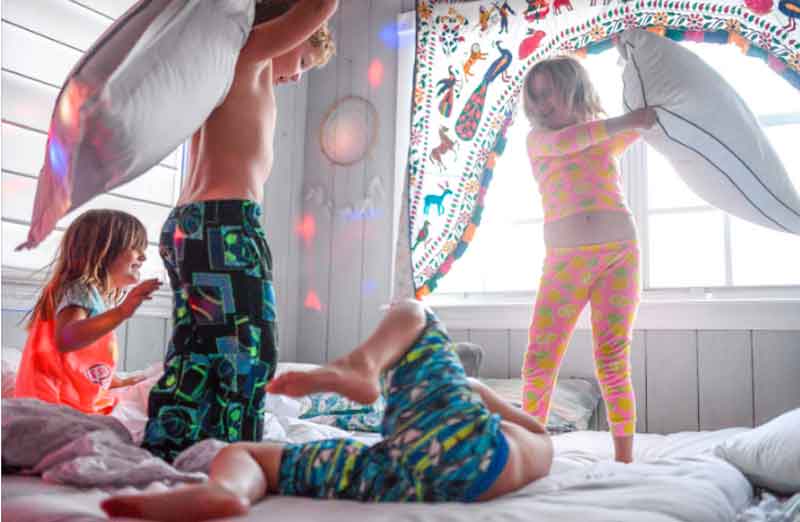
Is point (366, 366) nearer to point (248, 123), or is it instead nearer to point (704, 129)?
point (248, 123)

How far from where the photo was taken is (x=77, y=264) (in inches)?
55.7

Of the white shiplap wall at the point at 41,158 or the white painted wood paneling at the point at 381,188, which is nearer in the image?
the white shiplap wall at the point at 41,158

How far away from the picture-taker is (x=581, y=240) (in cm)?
168

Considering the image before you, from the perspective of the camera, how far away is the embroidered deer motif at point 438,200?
248 cm

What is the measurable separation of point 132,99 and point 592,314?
116 cm

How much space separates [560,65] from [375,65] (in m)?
1.42

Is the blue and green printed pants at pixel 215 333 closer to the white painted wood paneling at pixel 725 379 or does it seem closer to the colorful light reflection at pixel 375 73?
the white painted wood paneling at pixel 725 379

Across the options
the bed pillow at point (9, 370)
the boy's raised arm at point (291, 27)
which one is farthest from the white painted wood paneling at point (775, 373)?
the bed pillow at point (9, 370)

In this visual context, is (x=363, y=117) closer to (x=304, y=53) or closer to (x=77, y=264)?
(x=304, y=53)

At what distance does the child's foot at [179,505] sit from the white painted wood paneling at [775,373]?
183 cm

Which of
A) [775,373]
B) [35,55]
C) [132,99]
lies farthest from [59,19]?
[775,373]

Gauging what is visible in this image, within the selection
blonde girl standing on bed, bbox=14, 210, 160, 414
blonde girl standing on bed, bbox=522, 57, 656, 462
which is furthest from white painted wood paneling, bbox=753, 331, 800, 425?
blonde girl standing on bed, bbox=14, 210, 160, 414

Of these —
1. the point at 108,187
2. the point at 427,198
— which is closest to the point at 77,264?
the point at 108,187

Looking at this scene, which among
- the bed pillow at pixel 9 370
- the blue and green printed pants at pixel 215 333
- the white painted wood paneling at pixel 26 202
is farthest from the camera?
the white painted wood paneling at pixel 26 202
